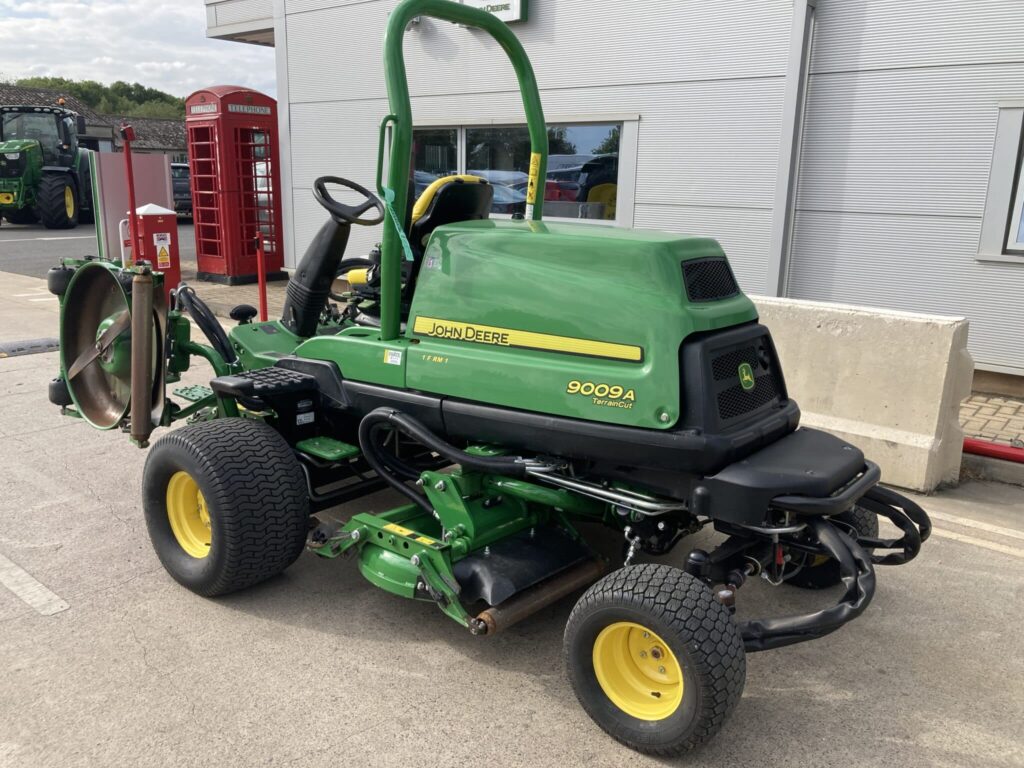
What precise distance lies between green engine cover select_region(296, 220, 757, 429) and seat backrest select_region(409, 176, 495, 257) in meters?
0.37

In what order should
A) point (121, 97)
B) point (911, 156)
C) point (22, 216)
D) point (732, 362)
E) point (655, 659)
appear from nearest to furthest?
1. point (655, 659)
2. point (732, 362)
3. point (911, 156)
4. point (22, 216)
5. point (121, 97)

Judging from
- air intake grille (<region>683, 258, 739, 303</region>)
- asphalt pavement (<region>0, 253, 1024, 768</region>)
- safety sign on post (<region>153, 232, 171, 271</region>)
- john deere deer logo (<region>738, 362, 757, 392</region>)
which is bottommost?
asphalt pavement (<region>0, 253, 1024, 768</region>)

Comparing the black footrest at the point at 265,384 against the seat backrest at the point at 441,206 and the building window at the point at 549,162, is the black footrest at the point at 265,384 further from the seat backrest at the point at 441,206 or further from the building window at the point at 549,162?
the building window at the point at 549,162

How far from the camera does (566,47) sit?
8656mm

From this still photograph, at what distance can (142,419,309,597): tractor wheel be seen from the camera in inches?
138

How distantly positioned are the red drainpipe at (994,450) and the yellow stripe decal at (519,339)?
137 inches

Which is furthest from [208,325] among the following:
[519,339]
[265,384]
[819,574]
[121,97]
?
Answer: [121,97]

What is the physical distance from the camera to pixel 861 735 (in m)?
2.91

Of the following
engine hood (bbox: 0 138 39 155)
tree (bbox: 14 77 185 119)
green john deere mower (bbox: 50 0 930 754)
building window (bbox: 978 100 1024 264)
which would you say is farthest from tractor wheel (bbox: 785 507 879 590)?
tree (bbox: 14 77 185 119)

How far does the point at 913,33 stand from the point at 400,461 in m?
5.70

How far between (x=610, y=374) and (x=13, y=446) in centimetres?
443

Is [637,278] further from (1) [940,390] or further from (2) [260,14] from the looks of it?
(2) [260,14]

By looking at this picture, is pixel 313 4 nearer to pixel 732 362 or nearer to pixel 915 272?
pixel 915 272

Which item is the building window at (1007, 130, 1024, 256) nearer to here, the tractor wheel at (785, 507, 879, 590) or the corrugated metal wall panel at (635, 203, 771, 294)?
the corrugated metal wall panel at (635, 203, 771, 294)
